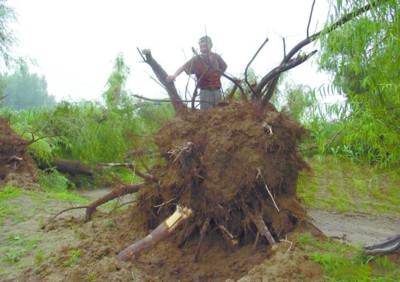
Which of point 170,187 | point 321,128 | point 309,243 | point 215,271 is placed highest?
point 321,128

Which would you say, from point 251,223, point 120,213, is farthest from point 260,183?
point 120,213

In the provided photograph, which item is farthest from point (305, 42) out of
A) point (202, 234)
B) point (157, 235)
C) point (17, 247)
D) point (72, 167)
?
point (72, 167)

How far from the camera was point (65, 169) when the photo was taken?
13.3 meters

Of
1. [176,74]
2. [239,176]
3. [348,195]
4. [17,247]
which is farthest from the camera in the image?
[348,195]

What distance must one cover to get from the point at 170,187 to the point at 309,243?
180 centimetres

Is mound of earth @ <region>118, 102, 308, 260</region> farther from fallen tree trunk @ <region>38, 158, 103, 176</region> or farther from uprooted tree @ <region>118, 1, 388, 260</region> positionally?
fallen tree trunk @ <region>38, 158, 103, 176</region>

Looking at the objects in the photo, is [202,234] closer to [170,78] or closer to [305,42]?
[170,78]

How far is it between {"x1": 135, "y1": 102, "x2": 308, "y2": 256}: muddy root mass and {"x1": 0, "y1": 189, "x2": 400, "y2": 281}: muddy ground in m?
0.25

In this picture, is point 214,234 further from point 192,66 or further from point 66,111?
point 66,111

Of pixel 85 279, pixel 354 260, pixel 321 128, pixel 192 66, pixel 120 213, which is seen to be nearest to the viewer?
pixel 354 260

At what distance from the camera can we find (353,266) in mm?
→ 3916

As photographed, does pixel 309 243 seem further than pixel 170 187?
No

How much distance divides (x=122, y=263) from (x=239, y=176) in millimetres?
1623

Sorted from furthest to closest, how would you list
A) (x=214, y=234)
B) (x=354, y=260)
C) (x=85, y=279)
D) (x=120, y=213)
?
(x=120, y=213), (x=214, y=234), (x=85, y=279), (x=354, y=260)
